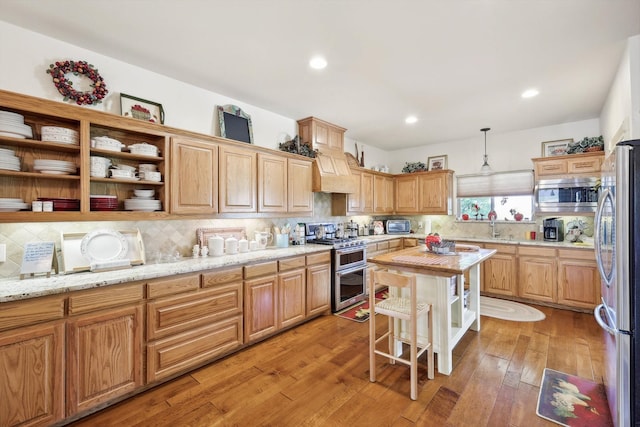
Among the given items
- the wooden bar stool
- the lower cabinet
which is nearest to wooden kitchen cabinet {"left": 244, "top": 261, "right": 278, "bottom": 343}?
the lower cabinet

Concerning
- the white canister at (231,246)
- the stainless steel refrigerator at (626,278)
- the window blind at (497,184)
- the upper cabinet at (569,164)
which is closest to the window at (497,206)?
the window blind at (497,184)

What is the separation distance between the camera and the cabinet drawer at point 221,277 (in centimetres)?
258

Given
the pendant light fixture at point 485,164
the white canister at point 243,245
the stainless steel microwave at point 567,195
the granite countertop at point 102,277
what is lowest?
the granite countertop at point 102,277

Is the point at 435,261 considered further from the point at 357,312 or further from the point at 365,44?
the point at 365,44

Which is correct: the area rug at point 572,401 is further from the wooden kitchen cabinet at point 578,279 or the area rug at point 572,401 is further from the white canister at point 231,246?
the white canister at point 231,246

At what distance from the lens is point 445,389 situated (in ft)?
7.36

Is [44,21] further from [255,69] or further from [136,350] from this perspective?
[136,350]

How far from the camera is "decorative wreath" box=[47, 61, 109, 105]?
7.38 ft

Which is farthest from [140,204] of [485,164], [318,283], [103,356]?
[485,164]

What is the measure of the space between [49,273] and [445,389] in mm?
3231

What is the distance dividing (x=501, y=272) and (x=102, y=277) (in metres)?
5.12

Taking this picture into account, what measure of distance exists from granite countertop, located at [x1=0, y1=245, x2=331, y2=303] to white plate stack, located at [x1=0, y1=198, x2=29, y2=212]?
511 mm

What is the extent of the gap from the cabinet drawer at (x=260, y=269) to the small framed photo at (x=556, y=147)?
4828 mm

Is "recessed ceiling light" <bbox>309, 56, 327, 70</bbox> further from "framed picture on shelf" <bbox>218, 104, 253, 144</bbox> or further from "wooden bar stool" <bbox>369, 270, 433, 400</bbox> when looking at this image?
"wooden bar stool" <bbox>369, 270, 433, 400</bbox>
